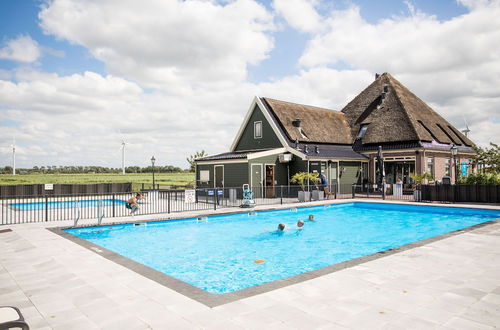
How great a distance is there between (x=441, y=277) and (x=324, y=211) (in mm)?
13459

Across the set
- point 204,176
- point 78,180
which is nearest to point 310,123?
point 204,176

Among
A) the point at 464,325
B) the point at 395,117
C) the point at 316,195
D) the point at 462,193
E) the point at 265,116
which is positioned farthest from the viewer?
the point at 395,117

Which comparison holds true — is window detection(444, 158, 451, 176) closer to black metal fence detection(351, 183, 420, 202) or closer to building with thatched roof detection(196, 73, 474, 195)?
building with thatched roof detection(196, 73, 474, 195)

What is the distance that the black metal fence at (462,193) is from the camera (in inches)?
734

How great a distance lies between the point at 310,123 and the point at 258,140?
205 inches

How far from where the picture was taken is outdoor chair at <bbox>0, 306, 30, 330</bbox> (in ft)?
9.05

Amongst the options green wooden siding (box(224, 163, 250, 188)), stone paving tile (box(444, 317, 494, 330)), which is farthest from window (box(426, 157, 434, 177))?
stone paving tile (box(444, 317, 494, 330))

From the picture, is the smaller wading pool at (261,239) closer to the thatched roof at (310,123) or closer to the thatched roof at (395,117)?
the thatched roof at (310,123)

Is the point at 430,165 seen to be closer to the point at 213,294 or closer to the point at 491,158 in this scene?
the point at 491,158

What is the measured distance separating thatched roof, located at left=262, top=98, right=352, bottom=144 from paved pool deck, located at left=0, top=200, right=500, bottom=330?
20.4 metres

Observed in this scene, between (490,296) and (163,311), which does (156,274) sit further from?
(490,296)

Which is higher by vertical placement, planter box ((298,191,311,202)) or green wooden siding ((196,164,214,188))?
green wooden siding ((196,164,214,188))

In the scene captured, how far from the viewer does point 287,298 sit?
484cm

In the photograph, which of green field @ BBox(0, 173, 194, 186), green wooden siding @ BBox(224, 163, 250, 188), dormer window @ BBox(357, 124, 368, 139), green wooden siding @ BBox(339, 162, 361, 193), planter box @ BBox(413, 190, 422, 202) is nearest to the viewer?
planter box @ BBox(413, 190, 422, 202)
